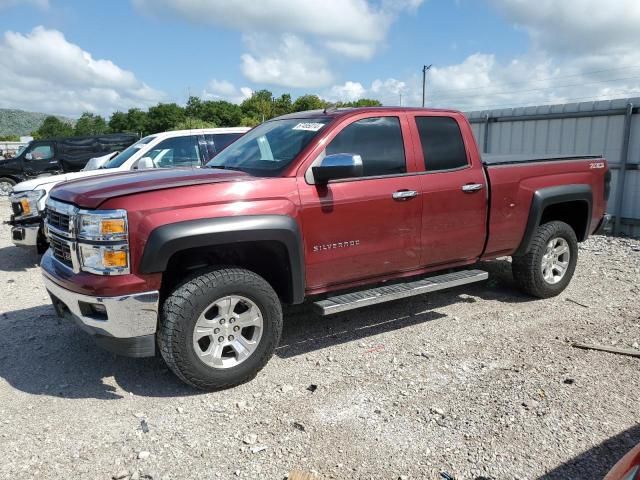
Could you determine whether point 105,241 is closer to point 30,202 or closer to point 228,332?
point 228,332

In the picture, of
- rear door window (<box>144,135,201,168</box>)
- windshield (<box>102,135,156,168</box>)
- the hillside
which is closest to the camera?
rear door window (<box>144,135,201,168</box>)

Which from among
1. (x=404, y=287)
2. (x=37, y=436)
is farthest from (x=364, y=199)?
(x=37, y=436)

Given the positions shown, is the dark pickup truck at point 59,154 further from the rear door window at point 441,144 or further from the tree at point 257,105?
the tree at point 257,105

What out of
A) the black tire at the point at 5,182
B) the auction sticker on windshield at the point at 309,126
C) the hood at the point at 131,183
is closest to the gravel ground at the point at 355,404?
the hood at the point at 131,183

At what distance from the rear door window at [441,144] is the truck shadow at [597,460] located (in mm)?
2487

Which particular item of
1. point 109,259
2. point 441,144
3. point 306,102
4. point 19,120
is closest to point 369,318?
point 441,144

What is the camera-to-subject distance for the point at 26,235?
7.12 metres

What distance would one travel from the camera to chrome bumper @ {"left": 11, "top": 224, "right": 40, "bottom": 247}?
279 inches

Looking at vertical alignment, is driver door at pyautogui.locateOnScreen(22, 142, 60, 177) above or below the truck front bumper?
above

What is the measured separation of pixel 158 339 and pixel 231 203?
1.04 meters

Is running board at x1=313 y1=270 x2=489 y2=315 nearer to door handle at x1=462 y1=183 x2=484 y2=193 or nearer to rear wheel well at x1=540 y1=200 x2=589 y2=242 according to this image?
door handle at x1=462 y1=183 x2=484 y2=193

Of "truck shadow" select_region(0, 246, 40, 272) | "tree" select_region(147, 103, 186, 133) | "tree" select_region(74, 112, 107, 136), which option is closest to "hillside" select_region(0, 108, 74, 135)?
"tree" select_region(74, 112, 107, 136)

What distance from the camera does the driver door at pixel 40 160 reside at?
54.0 feet

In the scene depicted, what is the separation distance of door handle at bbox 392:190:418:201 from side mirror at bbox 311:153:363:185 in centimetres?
56
